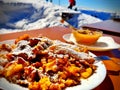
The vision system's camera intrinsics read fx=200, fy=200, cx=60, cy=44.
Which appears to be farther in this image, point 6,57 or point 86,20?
point 86,20

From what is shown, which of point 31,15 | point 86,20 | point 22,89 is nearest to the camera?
point 22,89

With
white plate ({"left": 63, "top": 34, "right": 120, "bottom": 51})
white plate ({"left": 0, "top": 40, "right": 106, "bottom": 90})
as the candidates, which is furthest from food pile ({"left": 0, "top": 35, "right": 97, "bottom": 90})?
white plate ({"left": 63, "top": 34, "right": 120, "bottom": 51})

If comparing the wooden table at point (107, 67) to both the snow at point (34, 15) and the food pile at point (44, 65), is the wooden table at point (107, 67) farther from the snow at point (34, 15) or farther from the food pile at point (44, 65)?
the snow at point (34, 15)

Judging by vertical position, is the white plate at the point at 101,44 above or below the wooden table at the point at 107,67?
above

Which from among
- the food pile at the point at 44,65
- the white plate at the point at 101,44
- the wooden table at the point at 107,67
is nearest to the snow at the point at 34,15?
the wooden table at the point at 107,67

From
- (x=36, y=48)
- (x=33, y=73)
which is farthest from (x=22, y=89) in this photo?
(x=36, y=48)

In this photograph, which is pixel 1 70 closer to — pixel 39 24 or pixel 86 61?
pixel 86 61

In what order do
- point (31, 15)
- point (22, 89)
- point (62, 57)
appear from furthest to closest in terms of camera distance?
point (31, 15)
point (62, 57)
point (22, 89)

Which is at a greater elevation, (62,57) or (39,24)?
(62,57)
